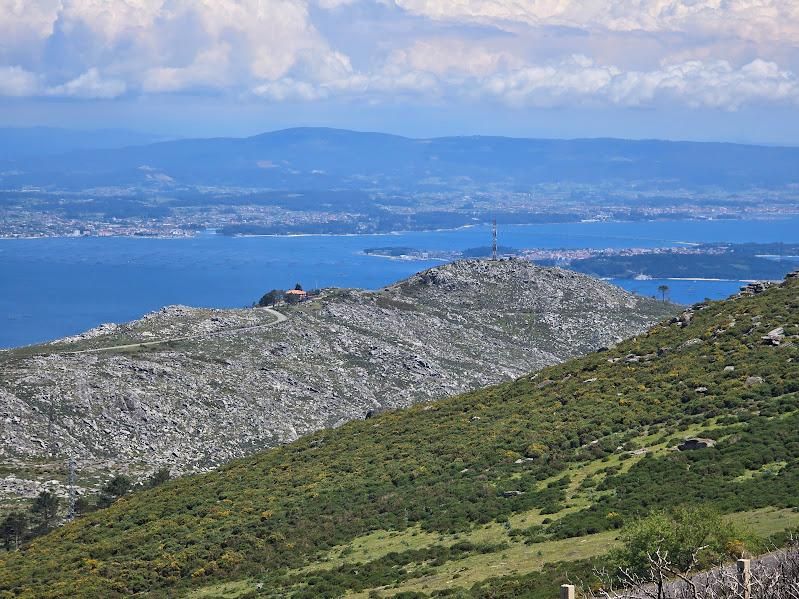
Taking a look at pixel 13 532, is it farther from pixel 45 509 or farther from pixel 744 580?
pixel 744 580

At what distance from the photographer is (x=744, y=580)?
1630 cm

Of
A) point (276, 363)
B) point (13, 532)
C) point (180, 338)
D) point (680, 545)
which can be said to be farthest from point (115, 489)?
point (680, 545)

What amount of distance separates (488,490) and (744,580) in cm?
1874

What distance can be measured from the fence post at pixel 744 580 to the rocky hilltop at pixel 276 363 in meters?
47.4

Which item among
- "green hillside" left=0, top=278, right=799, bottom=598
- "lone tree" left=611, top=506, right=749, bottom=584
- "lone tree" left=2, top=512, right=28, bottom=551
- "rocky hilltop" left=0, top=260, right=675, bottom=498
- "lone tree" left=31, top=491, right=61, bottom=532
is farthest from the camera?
"rocky hilltop" left=0, top=260, right=675, bottom=498

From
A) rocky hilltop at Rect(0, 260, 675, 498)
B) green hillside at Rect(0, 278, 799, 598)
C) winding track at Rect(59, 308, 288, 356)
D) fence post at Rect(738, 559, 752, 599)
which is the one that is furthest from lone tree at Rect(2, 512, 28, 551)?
fence post at Rect(738, 559, 752, 599)

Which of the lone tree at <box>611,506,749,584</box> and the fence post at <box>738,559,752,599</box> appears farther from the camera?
the lone tree at <box>611,506,749,584</box>

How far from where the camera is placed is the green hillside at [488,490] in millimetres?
28281

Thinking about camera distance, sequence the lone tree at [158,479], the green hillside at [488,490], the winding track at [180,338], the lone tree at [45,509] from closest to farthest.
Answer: the green hillside at [488,490] → the lone tree at [45,509] → the lone tree at [158,479] → the winding track at [180,338]

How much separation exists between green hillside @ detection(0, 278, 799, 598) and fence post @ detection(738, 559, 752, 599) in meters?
6.65

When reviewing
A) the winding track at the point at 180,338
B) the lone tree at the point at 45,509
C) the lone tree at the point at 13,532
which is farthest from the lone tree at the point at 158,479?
the winding track at the point at 180,338

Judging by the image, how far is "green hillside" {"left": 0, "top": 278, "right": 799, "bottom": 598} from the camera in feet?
92.8

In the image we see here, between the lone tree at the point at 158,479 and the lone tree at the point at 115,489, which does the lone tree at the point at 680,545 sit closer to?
the lone tree at the point at 115,489

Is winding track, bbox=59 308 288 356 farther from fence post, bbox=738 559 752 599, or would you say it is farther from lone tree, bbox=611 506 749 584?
fence post, bbox=738 559 752 599
